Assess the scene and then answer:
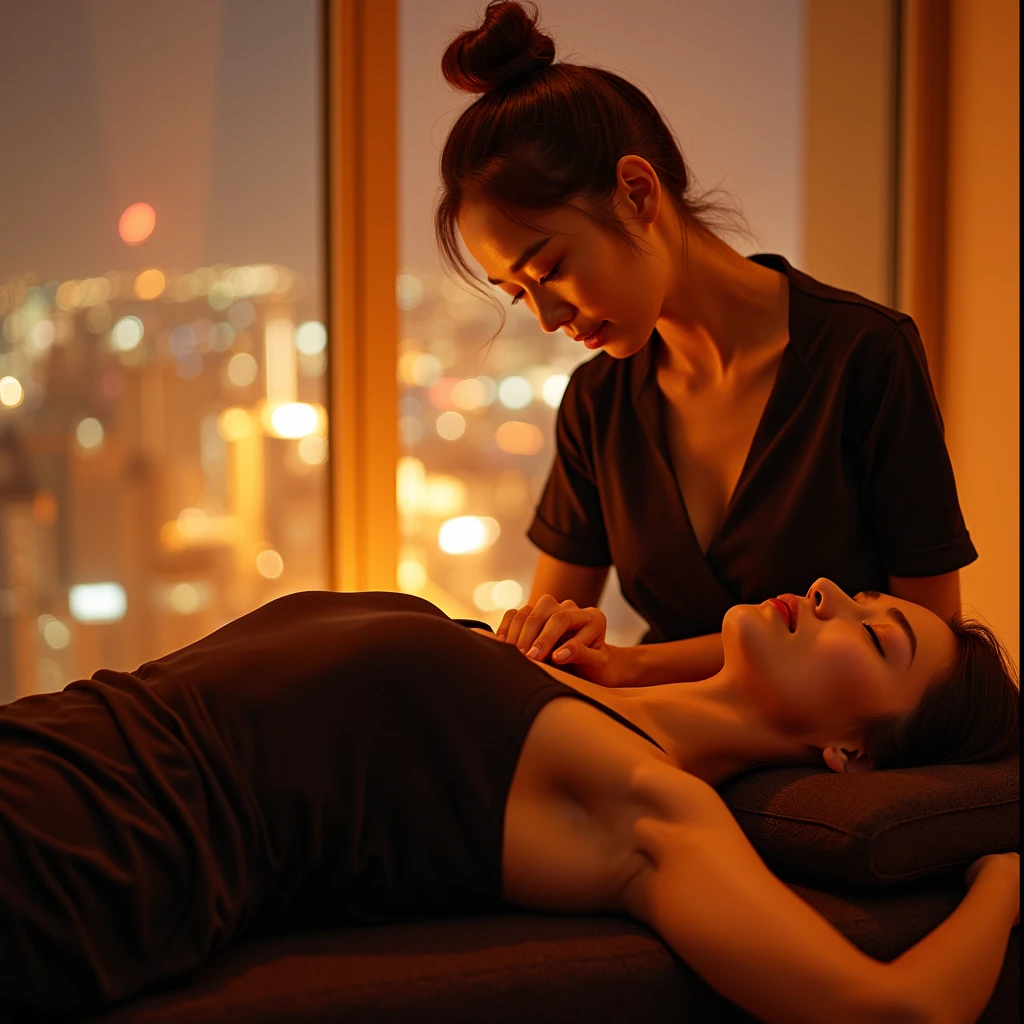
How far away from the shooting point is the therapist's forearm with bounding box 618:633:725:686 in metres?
1.66

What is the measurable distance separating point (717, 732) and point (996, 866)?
360mm

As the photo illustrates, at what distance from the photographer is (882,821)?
1.25 metres

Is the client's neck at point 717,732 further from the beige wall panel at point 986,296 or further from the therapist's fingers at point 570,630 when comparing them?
the beige wall panel at point 986,296

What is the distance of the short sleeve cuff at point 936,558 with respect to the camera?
1585 mm

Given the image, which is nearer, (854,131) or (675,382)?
(675,382)

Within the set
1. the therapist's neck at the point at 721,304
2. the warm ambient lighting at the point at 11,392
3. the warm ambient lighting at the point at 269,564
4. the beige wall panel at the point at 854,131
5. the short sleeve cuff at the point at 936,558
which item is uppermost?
the beige wall panel at the point at 854,131

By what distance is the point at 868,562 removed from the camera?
1.66 meters

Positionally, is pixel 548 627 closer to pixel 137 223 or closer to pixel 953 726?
pixel 953 726

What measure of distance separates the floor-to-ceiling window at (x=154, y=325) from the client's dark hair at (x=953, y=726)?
1528 mm

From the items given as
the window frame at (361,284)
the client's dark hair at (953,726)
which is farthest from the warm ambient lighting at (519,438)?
the client's dark hair at (953,726)

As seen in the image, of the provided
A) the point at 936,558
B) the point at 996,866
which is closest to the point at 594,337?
the point at 936,558

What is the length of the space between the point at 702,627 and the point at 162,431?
1.39 meters

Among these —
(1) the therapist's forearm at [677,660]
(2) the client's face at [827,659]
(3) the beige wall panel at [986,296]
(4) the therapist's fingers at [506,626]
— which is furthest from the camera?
(3) the beige wall panel at [986,296]

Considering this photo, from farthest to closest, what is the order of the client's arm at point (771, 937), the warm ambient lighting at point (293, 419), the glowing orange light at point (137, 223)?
the warm ambient lighting at point (293, 419)
the glowing orange light at point (137, 223)
the client's arm at point (771, 937)
